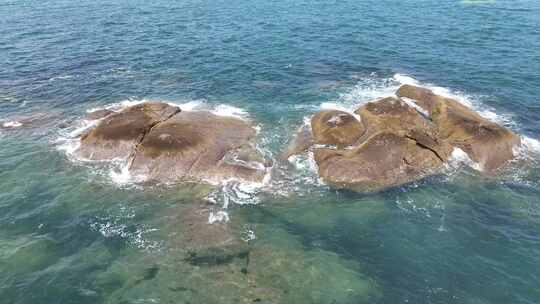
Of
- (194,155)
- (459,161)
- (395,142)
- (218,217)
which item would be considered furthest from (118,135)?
(459,161)

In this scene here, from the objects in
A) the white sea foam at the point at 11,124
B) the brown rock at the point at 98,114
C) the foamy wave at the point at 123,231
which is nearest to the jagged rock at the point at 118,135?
the brown rock at the point at 98,114

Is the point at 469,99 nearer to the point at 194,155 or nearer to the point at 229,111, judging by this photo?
the point at 229,111

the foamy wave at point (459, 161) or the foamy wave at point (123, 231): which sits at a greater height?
the foamy wave at point (459, 161)

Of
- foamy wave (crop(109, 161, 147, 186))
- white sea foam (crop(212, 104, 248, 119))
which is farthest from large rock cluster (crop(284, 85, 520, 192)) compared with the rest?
foamy wave (crop(109, 161, 147, 186))

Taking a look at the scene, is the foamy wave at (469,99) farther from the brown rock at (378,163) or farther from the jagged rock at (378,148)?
the brown rock at (378,163)

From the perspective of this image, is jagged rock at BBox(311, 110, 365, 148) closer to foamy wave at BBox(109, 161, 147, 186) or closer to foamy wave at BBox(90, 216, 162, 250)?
foamy wave at BBox(109, 161, 147, 186)
